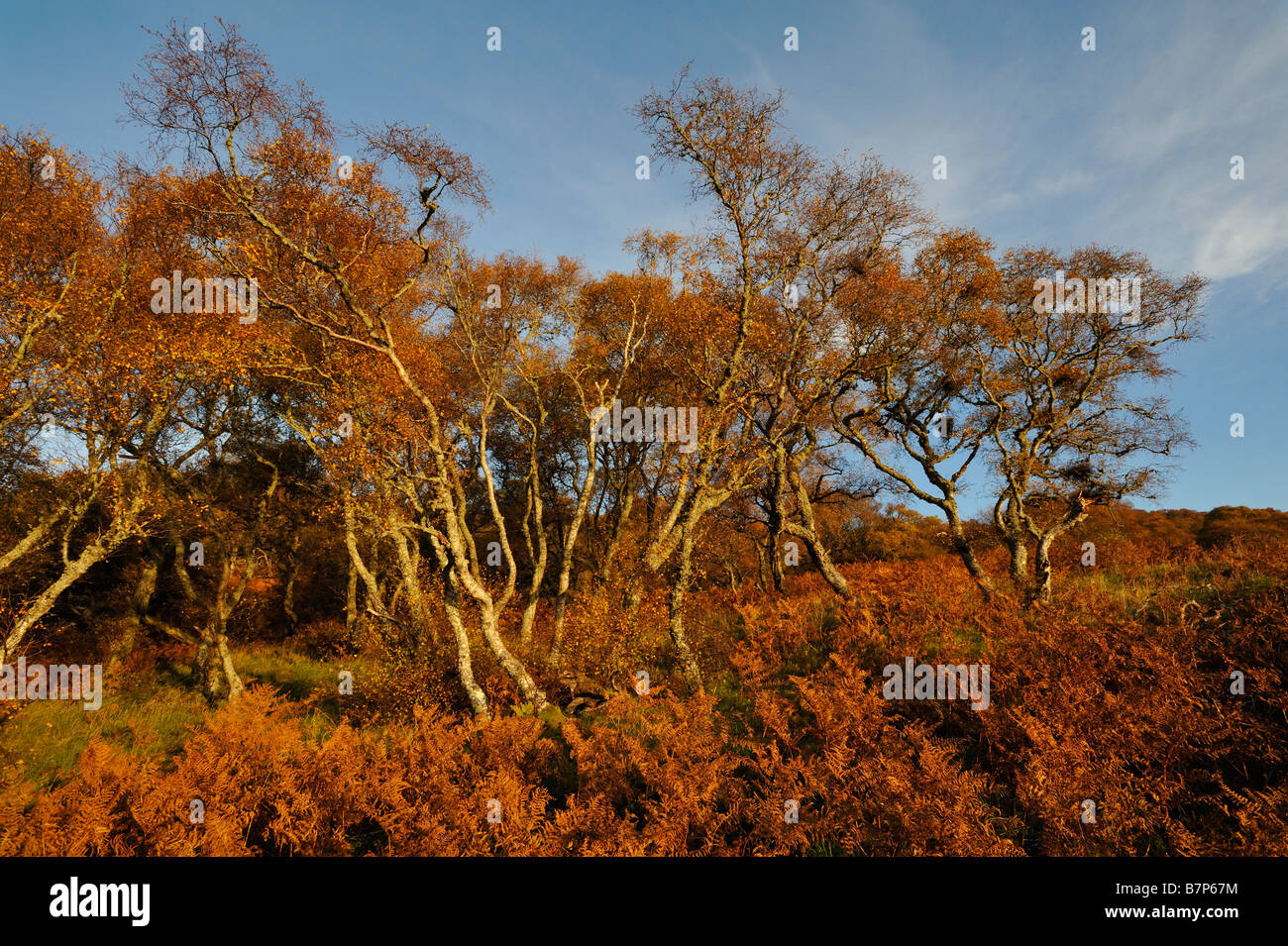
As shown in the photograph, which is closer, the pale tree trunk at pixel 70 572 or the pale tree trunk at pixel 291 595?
the pale tree trunk at pixel 70 572

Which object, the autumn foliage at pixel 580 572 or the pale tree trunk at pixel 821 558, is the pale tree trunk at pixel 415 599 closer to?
A: the autumn foliage at pixel 580 572

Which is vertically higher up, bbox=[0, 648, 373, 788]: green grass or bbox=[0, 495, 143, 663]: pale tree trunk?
bbox=[0, 495, 143, 663]: pale tree trunk

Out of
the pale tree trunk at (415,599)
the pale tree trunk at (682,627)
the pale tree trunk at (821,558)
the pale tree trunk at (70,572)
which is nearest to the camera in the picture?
the pale tree trunk at (70,572)

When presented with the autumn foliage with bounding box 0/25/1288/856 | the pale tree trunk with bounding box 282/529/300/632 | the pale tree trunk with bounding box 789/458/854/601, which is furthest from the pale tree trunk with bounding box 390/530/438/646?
the pale tree trunk with bounding box 282/529/300/632

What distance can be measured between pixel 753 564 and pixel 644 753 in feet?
85.3

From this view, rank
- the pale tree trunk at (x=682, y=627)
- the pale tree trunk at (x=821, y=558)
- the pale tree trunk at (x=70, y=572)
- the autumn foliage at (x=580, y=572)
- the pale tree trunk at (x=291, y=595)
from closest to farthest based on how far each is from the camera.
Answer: the autumn foliage at (x=580, y=572) < the pale tree trunk at (x=70, y=572) < the pale tree trunk at (x=682, y=627) < the pale tree trunk at (x=821, y=558) < the pale tree trunk at (x=291, y=595)

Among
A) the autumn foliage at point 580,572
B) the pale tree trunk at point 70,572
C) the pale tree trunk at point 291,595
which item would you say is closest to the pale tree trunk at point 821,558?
the autumn foliage at point 580,572

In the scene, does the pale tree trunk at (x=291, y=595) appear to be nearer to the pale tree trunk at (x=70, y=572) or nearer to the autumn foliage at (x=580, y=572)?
the autumn foliage at (x=580, y=572)

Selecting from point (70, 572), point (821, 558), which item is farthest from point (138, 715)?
point (821, 558)

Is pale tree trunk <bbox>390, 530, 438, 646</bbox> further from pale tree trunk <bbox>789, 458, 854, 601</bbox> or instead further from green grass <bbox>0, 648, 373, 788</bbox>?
pale tree trunk <bbox>789, 458, 854, 601</bbox>

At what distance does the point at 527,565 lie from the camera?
91.1ft

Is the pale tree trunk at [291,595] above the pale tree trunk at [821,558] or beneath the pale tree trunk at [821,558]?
beneath
